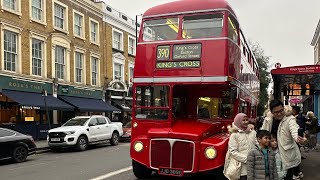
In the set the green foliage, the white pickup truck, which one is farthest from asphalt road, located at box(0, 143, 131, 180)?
the green foliage

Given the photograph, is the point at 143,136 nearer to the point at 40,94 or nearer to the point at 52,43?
the point at 40,94

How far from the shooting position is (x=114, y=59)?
107 ft

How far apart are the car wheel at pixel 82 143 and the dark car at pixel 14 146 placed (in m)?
3.20

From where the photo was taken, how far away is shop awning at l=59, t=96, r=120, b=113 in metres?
25.4

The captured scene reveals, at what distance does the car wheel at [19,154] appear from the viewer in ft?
43.7

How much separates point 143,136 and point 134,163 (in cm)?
82

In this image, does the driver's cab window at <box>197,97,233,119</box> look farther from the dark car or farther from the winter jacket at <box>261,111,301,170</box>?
the dark car

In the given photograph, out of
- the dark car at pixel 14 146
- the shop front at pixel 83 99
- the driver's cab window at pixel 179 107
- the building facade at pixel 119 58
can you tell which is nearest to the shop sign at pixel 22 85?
the shop front at pixel 83 99

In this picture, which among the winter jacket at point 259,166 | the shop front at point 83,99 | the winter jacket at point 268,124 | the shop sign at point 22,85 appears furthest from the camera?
the shop front at point 83,99

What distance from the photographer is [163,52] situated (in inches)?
344

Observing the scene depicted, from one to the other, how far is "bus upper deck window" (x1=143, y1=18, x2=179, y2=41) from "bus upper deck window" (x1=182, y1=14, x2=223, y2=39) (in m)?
0.24

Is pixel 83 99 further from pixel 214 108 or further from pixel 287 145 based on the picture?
pixel 287 145

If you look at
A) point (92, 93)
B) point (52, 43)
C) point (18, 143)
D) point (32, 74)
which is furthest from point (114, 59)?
point (18, 143)

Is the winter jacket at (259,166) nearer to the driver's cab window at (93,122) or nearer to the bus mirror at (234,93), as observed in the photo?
the bus mirror at (234,93)
